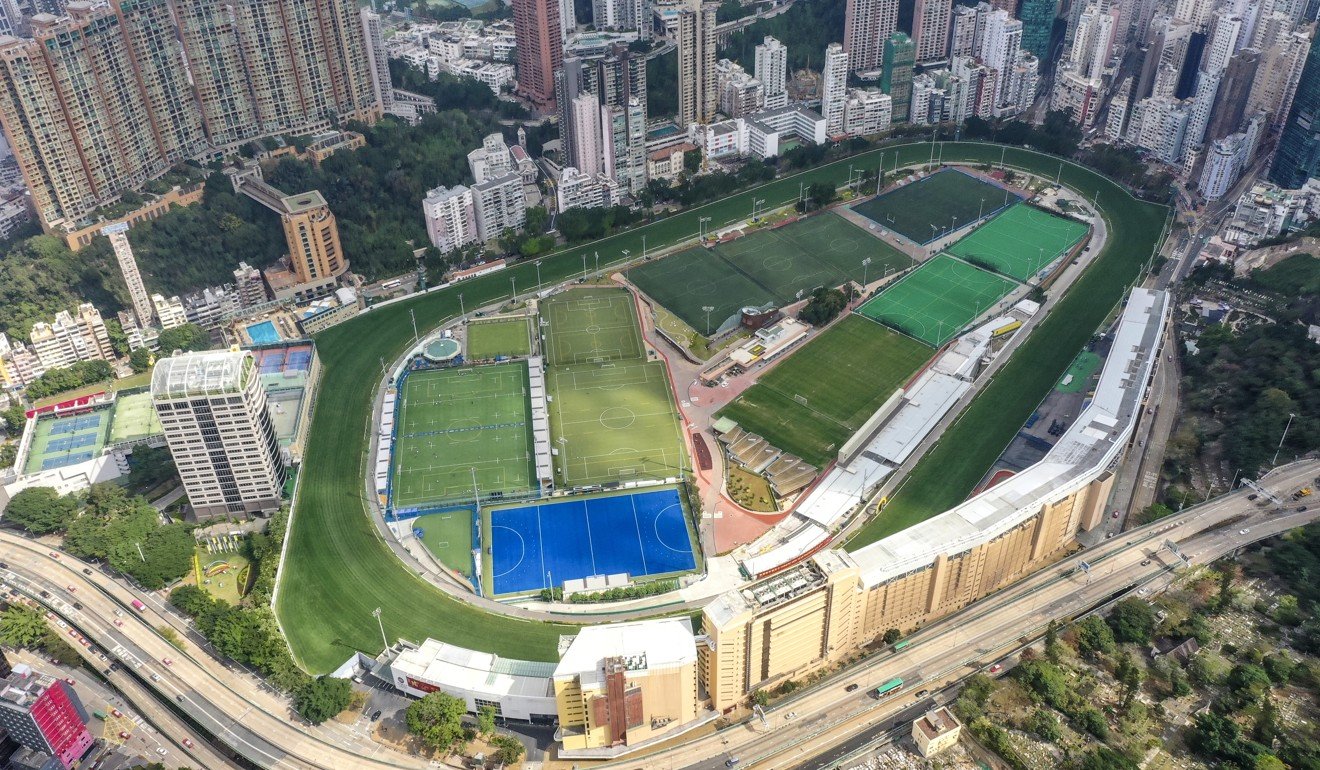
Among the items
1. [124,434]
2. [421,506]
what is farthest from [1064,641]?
[124,434]

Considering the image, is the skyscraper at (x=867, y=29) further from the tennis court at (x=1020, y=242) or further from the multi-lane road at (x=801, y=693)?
the multi-lane road at (x=801, y=693)

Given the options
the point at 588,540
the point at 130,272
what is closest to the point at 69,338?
the point at 130,272

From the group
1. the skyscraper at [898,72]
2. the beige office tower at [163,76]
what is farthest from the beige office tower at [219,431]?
the skyscraper at [898,72]

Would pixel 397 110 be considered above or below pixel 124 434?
above

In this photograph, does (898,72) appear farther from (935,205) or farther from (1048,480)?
(1048,480)

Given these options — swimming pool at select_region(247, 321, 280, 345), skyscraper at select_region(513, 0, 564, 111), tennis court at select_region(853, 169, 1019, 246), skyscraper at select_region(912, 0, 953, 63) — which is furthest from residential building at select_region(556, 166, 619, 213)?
skyscraper at select_region(912, 0, 953, 63)

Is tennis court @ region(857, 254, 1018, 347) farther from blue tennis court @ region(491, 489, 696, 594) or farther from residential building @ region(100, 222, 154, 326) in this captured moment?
residential building @ region(100, 222, 154, 326)

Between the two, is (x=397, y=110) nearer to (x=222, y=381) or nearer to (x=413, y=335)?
(x=413, y=335)
